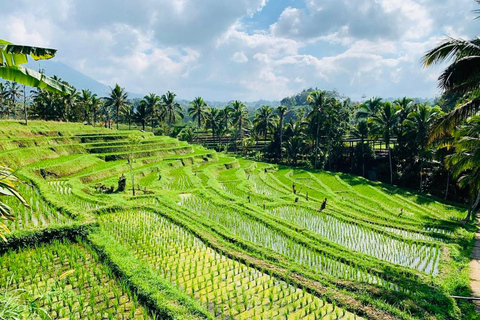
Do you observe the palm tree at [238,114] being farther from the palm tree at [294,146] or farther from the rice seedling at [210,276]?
the rice seedling at [210,276]

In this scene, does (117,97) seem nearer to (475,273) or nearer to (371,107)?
(371,107)

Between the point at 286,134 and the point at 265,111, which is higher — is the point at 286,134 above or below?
below

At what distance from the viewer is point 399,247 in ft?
37.7

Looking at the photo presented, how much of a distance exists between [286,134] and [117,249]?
1437 inches

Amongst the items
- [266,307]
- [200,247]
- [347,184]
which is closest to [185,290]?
[266,307]

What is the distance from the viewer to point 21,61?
605 cm

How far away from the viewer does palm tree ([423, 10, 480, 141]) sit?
751cm

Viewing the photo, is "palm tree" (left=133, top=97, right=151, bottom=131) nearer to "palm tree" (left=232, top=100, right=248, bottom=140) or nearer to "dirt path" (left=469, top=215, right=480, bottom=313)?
"palm tree" (left=232, top=100, right=248, bottom=140)

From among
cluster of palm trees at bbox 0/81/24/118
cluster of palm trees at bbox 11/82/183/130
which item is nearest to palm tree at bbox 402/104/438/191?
cluster of palm trees at bbox 11/82/183/130

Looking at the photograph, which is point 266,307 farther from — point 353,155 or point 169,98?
point 169,98

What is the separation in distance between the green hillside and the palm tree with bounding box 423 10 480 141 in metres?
4.62

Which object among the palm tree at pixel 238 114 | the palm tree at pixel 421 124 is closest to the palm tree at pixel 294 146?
the palm tree at pixel 238 114

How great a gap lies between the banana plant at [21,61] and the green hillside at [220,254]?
4.05 m

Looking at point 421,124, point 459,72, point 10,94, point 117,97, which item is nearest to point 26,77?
point 459,72
